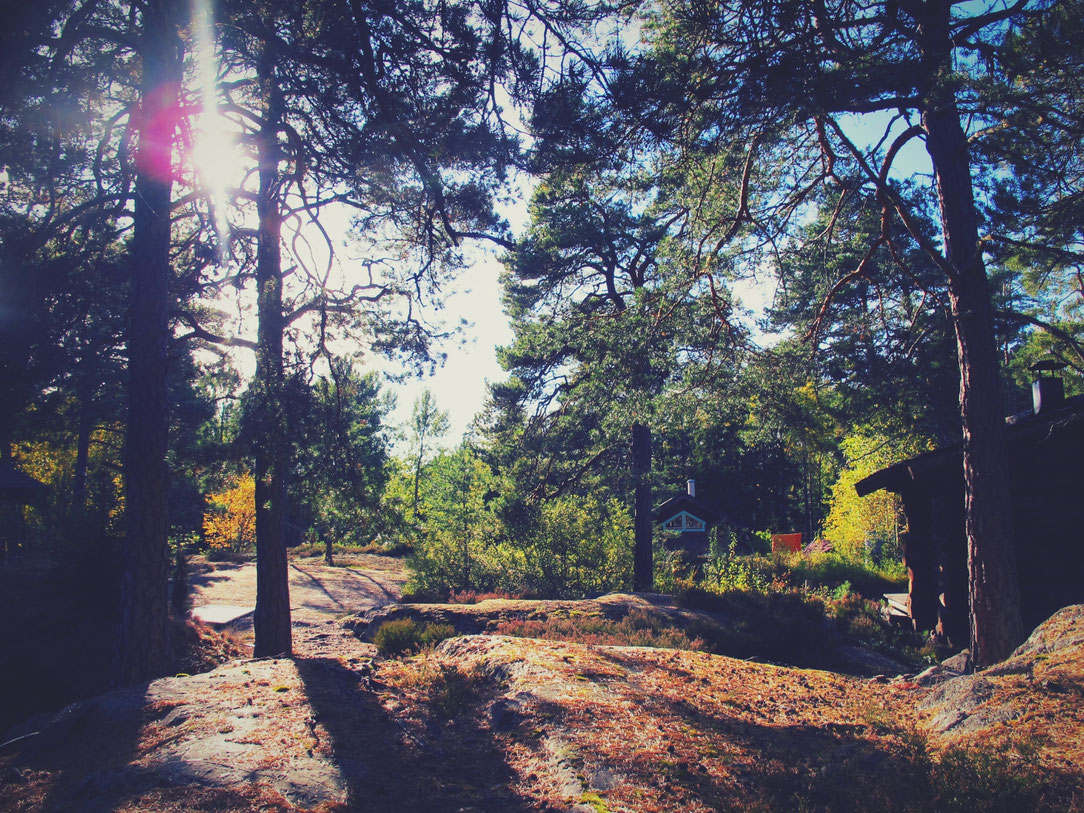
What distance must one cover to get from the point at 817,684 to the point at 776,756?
10.6ft

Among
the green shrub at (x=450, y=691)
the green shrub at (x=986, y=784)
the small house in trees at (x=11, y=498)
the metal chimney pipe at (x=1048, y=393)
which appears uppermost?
the metal chimney pipe at (x=1048, y=393)

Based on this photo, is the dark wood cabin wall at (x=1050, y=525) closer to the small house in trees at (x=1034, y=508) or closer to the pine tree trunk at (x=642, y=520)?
the small house in trees at (x=1034, y=508)

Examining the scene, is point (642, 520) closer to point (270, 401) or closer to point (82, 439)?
point (270, 401)

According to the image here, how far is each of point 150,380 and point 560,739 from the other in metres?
6.55

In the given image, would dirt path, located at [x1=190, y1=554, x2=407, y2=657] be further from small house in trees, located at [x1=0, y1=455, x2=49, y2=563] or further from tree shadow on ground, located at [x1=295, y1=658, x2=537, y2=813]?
small house in trees, located at [x1=0, y1=455, x2=49, y2=563]

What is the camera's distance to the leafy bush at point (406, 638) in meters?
9.33

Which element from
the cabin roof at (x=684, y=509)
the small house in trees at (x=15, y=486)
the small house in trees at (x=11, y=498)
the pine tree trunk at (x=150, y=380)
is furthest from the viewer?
the cabin roof at (x=684, y=509)

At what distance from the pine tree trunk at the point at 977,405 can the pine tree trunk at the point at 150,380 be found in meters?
9.24

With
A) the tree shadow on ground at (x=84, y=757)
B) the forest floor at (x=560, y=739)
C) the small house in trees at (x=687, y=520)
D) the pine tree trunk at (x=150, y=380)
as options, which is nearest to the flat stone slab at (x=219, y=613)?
the pine tree trunk at (x=150, y=380)

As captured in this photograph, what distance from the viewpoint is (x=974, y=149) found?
9453 mm

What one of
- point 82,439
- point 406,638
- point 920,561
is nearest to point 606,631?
point 406,638

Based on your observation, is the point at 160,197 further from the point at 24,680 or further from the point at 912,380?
the point at 912,380

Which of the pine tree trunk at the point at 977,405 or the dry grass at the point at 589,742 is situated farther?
the pine tree trunk at the point at 977,405

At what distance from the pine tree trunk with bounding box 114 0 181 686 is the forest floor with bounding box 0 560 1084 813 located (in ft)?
3.65
